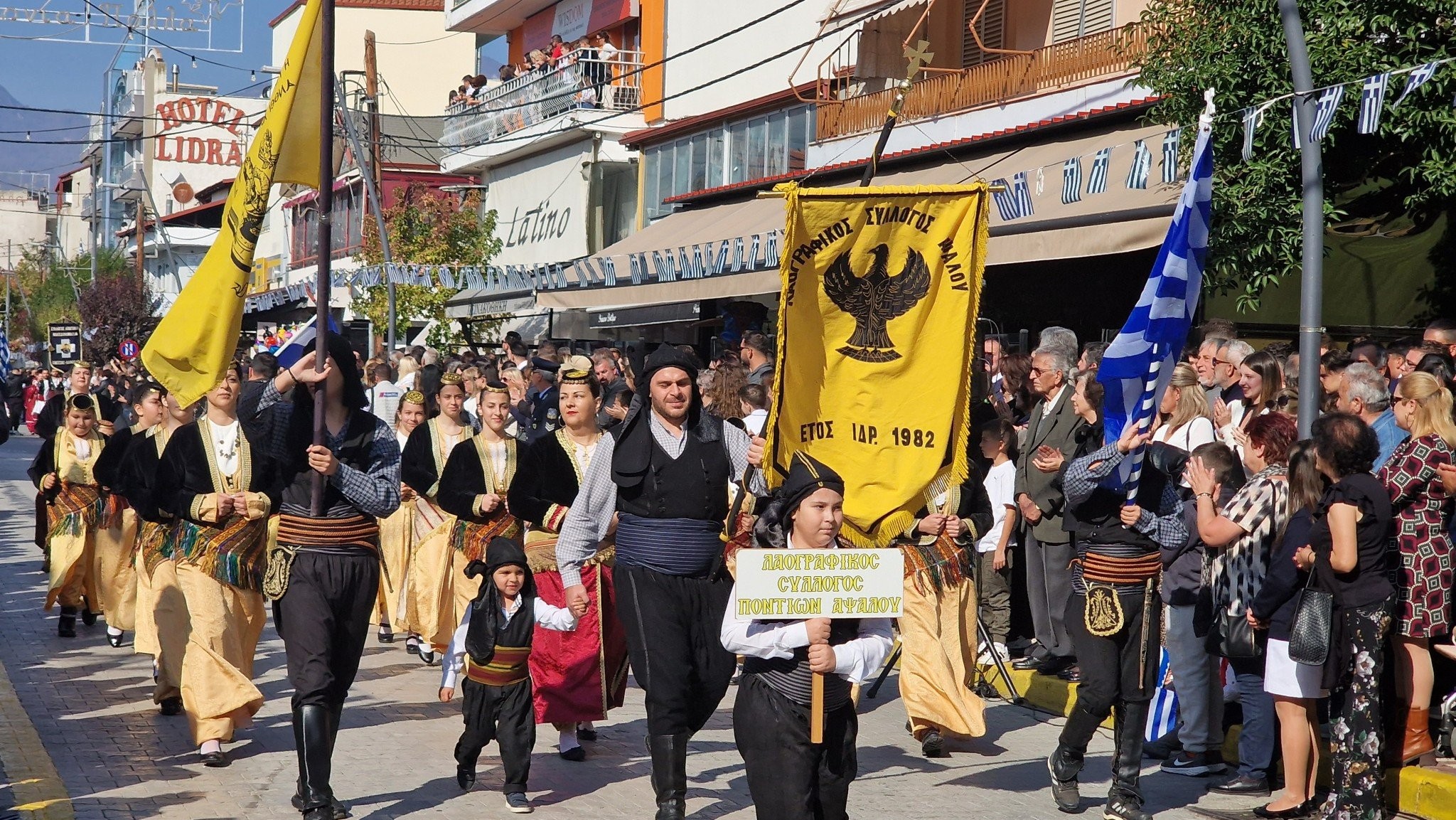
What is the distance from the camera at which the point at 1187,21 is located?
13.0 m

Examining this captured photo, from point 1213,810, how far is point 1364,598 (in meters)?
1.23

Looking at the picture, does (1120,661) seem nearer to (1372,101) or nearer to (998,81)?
(1372,101)

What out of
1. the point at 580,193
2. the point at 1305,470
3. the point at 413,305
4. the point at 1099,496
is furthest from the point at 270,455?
the point at 580,193

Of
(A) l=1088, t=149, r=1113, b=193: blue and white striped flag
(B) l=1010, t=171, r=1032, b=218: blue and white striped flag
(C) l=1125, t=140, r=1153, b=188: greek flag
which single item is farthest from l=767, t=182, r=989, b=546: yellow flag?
(B) l=1010, t=171, r=1032, b=218: blue and white striped flag

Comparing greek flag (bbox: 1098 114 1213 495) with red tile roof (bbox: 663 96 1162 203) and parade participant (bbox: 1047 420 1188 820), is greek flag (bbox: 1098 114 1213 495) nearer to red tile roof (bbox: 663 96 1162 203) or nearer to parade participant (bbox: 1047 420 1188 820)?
parade participant (bbox: 1047 420 1188 820)

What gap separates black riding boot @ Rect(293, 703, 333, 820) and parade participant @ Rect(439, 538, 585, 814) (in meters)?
0.88

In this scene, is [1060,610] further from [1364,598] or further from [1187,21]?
[1187,21]

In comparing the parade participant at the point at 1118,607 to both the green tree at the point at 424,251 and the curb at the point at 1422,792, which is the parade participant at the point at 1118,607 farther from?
the green tree at the point at 424,251

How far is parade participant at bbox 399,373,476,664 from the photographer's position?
1048 cm

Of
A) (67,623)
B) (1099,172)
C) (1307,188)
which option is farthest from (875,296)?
(67,623)

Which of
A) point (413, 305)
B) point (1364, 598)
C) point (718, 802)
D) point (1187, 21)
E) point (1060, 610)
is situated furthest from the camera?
point (413, 305)

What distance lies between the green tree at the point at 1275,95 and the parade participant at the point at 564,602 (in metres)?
5.11

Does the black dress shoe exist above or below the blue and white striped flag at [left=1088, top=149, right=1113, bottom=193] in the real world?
below

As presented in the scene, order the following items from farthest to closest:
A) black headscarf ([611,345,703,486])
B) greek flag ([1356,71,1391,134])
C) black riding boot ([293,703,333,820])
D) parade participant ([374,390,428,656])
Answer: parade participant ([374,390,428,656])
greek flag ([1356,71,1391,134])
black headscarf ([611,345,703,486])
black riding boot ([293,703,333,820])
